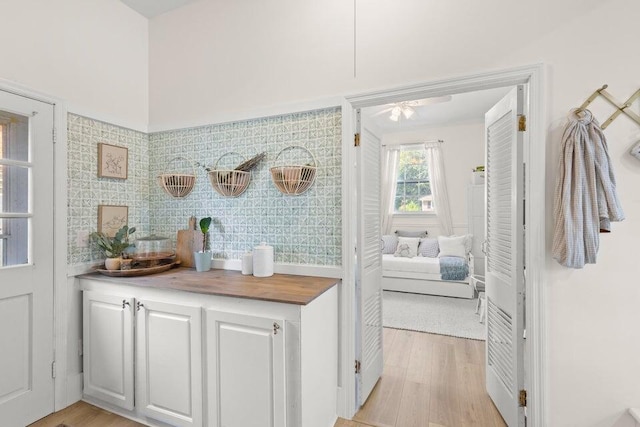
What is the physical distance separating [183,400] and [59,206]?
58.3 inches

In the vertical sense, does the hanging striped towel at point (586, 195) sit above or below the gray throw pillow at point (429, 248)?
above

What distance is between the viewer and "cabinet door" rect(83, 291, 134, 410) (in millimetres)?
1781

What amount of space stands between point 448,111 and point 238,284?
4.52 meters

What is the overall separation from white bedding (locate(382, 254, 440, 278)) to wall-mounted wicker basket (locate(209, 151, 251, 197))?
3217 millimetres

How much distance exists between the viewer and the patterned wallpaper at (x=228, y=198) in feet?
6.42

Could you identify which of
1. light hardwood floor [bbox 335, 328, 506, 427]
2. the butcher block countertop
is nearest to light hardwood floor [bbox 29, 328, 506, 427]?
light hardwood floor [bbox 335, 328, 506, 427]

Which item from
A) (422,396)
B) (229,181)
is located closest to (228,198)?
(229,181)

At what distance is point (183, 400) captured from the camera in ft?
5.35

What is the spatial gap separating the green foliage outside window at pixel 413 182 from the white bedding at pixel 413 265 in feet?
4.33

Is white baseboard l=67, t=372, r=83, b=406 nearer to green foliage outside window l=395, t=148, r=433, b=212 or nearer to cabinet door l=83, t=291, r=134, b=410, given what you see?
cabinet door l=83, t=291, r=134, b=410

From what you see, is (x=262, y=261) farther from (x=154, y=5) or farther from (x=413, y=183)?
(x=413, y=183)

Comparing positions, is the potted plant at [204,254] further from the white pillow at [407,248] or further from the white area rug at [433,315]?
the white pillow at [407,248]

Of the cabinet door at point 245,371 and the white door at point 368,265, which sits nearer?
the cabinet door at point 245,371

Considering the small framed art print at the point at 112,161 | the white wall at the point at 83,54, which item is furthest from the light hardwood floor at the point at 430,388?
the white wall at the point at 83,54
